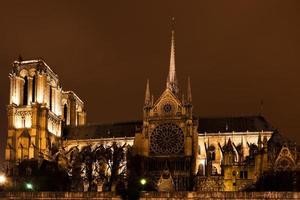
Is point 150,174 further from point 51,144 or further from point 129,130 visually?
point 51,144

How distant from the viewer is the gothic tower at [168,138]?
272ft

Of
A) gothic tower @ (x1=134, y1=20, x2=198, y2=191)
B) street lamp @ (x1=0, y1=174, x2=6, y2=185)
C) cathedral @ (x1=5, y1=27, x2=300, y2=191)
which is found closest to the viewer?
cathedral @ (x1=5, y1=27, x2=300, y2=191)

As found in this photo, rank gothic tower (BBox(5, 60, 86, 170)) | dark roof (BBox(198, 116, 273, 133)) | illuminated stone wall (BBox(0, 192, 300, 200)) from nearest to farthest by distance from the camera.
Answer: illuminated stone wall (BBox(0, 192, 300, 200)) < dark roof (BBox(198, 116, 273, 133)) < gothic tower (BBox(5, 60, 86, 170))

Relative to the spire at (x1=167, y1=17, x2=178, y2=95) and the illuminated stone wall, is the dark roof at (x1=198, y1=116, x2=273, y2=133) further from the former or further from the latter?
the illuminated stone wall

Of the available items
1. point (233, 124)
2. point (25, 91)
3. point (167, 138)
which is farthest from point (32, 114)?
point (233, 124)

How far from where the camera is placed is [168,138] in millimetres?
85562

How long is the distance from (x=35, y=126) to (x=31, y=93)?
661 centimetres

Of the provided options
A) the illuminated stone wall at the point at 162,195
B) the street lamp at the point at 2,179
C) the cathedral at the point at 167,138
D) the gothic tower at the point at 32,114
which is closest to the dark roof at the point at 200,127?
the cathedral at the point at 167,138

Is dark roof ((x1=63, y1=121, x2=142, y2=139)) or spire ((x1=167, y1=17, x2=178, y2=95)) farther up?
spire ((x1=167, y1=17, x2=178, y2=95))

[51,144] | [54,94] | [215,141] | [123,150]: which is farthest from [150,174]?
[54,94]

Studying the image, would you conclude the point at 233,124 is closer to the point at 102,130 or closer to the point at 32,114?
the point at 102,130

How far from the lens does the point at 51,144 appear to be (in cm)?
9725

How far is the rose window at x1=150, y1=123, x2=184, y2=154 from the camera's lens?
85250 millimetres

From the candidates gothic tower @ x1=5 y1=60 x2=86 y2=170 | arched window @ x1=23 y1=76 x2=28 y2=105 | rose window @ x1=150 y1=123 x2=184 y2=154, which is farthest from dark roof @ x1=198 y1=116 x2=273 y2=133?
arched window @ x1=23 y1=76 x2=28 y2=105
